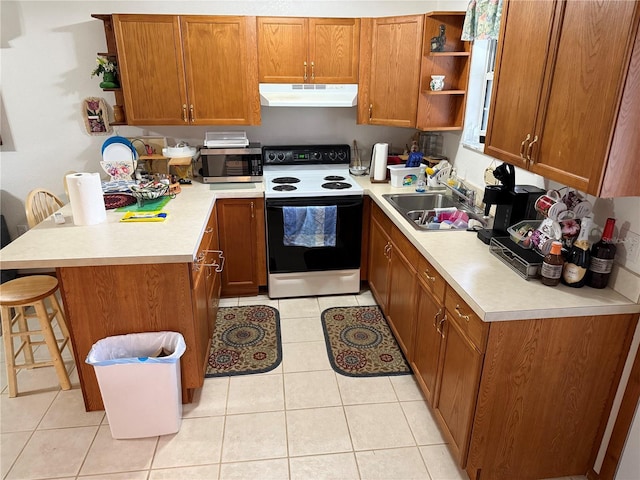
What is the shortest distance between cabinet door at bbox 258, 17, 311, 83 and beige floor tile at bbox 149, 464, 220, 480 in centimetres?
251

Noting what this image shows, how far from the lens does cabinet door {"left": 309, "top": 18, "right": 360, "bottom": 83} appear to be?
3111 millimetres

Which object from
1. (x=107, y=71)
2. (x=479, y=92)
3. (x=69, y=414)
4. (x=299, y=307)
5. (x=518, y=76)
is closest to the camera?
(x=518, y=76)

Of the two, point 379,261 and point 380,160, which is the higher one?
point 380,160

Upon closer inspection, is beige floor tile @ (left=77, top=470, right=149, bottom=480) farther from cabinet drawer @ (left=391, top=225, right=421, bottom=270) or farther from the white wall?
the white wall

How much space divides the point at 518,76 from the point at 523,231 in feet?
2.22

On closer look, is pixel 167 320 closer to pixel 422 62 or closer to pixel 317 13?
pixel 422 62

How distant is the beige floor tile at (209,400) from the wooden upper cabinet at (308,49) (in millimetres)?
2105

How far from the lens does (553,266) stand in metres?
1.69

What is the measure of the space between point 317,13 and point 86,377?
297 cm

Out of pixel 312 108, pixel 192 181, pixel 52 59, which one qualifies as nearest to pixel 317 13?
pixel 312 108

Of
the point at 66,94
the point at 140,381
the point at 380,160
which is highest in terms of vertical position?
the point at 66,94

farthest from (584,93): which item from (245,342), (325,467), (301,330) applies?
(245,342)

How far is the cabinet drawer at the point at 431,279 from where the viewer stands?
1989 millimetres

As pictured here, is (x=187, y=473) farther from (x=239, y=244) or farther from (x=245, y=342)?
(x=239, y=244)
